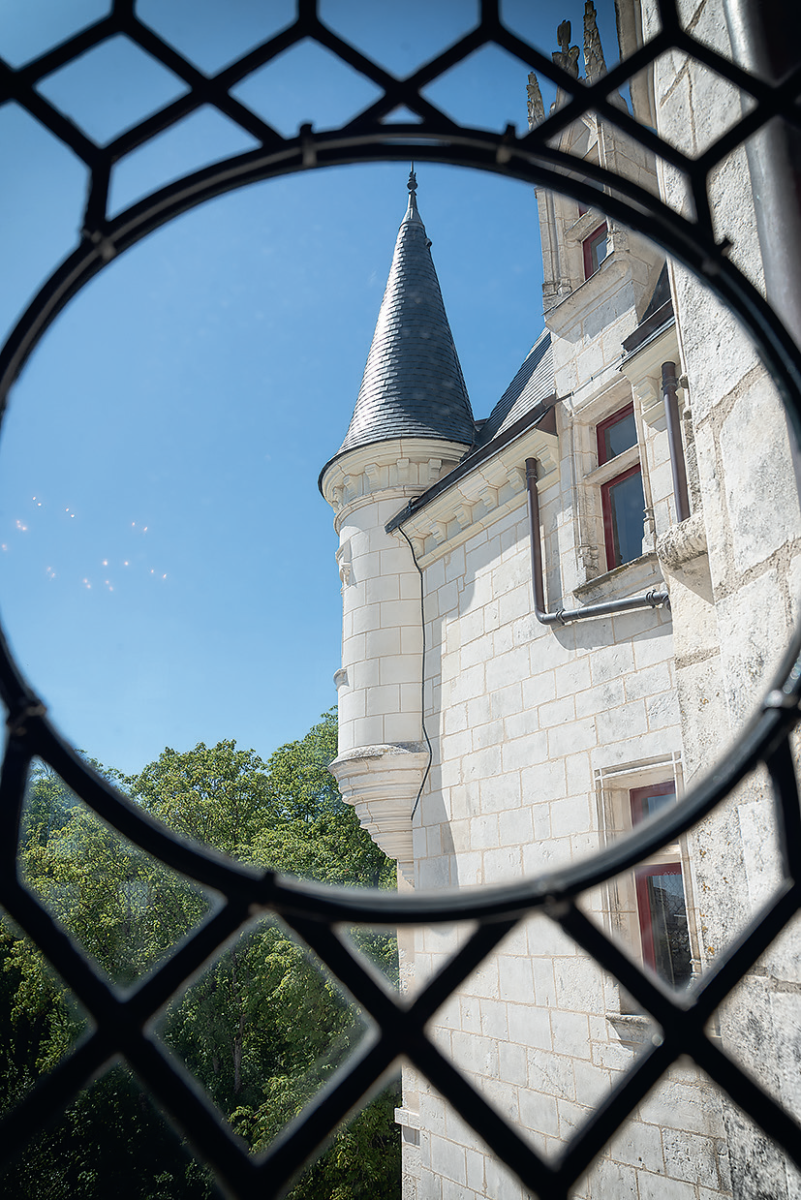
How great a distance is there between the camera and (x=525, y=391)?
24.2 ft

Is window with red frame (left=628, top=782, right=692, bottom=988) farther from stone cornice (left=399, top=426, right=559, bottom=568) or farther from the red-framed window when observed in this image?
the red-framed window

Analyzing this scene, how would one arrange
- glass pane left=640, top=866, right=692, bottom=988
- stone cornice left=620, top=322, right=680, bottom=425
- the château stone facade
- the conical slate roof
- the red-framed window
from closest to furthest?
the château stone facade, glass pane left=640, top=866, right=692, bottom=988, stone cornice left=620, top=322, right=680, bottom=425, the red-framed window, the conical slate roof

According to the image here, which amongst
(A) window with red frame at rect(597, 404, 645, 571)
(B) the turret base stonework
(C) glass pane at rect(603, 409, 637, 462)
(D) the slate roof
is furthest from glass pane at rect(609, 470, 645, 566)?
(B) the turret base stonework

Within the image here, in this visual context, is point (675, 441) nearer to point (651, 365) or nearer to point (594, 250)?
point (651, 365)

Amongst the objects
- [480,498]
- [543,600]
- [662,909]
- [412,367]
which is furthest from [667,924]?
[412,367]

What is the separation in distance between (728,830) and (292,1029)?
14.2 m

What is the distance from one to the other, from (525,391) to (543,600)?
2.63m

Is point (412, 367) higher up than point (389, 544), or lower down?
higher up

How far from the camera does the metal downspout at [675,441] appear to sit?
177 inches

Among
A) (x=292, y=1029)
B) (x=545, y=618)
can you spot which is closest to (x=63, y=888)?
(x=292, y=1029)

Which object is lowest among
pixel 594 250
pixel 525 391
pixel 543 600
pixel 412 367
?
pixel 543 600

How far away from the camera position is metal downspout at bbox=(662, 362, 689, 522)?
14.8 feet

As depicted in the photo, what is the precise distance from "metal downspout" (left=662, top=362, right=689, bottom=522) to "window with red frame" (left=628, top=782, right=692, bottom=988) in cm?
166

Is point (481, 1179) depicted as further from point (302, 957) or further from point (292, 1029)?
point (292, 1029)
